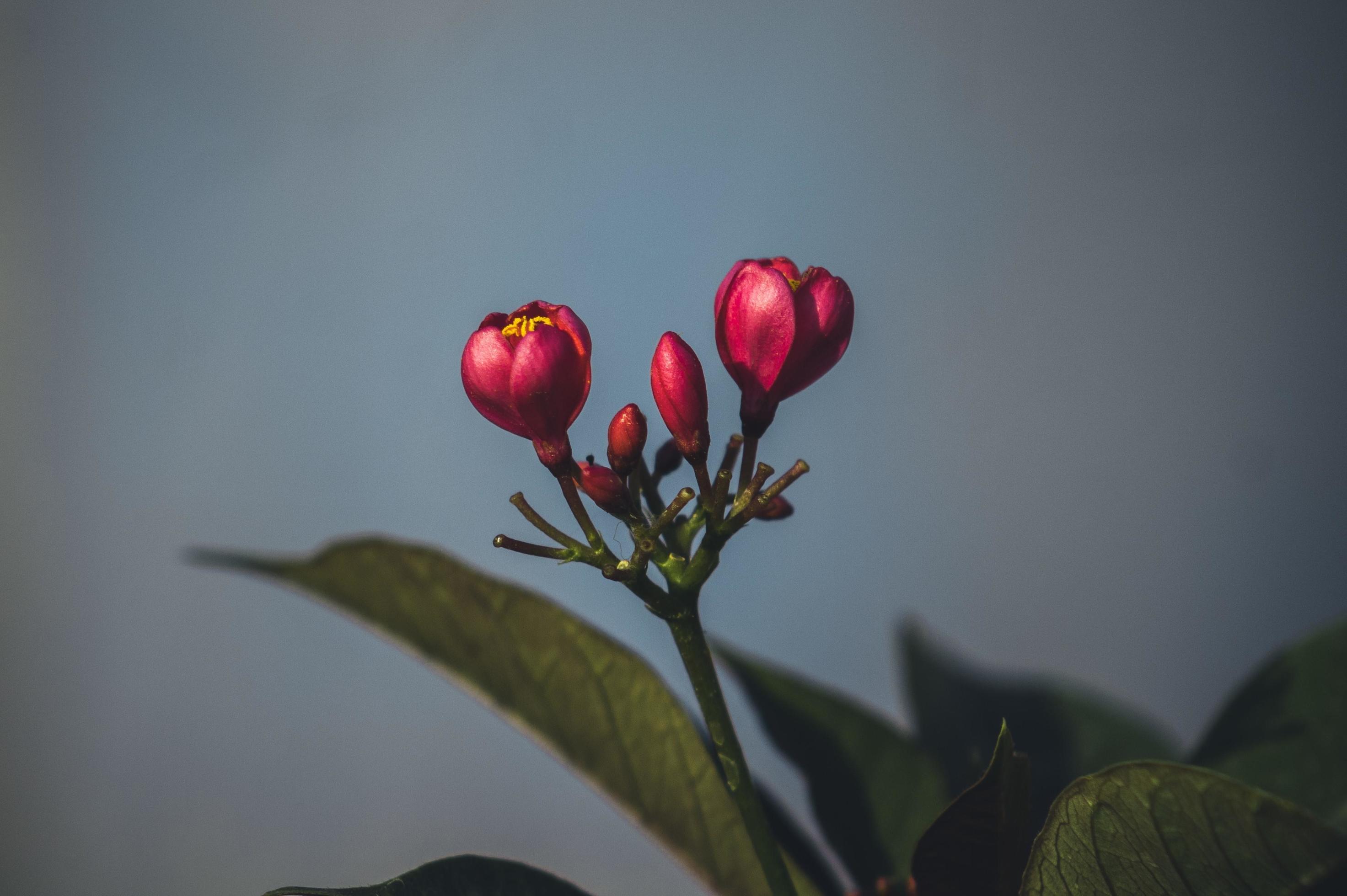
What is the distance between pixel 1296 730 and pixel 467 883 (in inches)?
18.3

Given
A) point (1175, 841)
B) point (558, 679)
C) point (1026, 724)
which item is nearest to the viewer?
point (1175, 841)

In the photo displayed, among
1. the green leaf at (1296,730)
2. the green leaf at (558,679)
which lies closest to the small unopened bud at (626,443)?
the green leaf at (558,679)

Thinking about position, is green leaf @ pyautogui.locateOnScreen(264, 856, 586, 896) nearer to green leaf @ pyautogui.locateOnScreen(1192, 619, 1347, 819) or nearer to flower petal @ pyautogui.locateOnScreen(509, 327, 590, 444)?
flower petal @ pyautogui.locateOnScreen(509, 327, 590, 444)

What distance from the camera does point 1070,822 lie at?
0.25 m

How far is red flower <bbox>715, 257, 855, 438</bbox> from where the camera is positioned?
0.90 feet

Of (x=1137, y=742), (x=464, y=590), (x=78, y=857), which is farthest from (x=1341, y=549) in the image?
(x=78, y=857)

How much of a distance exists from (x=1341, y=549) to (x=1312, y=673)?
0.83 m

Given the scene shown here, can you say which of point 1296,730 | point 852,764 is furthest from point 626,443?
point 1296,730

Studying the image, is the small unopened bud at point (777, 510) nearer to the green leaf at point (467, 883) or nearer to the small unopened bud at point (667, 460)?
the small unopened bud at point (667, 460)

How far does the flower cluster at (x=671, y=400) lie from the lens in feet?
0.84

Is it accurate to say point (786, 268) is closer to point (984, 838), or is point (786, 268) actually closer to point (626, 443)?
point (626, 443)

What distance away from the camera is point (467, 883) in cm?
29

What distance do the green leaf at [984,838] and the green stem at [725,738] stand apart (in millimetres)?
57

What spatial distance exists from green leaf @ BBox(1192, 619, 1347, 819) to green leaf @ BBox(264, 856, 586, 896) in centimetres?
39
